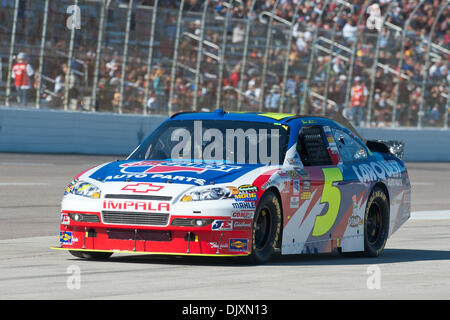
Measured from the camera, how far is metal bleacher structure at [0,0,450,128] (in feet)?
86.3

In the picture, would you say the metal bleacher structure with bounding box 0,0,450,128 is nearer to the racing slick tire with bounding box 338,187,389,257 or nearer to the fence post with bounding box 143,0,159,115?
the fence post with bounding box 143,0,159,115

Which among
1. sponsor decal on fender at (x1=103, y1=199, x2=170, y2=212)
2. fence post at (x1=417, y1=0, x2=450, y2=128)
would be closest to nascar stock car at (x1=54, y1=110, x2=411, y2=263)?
sponsor decal on fender at (x1=103, y1=199, x2=170, y2=212)

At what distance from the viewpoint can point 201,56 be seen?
28.1 metres

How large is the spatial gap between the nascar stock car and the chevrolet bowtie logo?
0.04ft

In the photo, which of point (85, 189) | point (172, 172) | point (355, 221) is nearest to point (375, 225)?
point (355, 221)

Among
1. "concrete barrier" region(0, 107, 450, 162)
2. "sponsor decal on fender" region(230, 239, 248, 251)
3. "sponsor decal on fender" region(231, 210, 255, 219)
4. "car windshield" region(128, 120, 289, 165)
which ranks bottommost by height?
"concrete barrier" region(0, 107, 450, 162)

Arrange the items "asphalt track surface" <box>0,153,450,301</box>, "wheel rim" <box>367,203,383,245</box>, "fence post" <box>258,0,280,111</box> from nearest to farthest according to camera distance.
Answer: "asphalt track surface" <box>0,153,450,301</box>
"wheel rim" <box>367,203,383,245</box>
"fence post" <box>258,0,280,111</box>

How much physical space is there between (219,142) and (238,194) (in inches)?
44.5

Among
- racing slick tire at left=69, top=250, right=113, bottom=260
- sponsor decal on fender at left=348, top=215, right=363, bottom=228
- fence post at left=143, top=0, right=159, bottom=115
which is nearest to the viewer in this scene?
racing slick tire at left=69, top=250, right=113, bottom=260

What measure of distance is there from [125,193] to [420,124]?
25051 millimetres

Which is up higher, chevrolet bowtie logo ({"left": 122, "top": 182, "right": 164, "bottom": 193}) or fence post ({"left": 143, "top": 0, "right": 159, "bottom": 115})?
fence post ({"left": 143, "top": 0, "right": 159, "bottom": 115})

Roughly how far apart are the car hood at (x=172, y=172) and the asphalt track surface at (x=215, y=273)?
2.22 ft

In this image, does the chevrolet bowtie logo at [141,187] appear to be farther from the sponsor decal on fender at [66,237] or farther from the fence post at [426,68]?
the fence post at [426,68]

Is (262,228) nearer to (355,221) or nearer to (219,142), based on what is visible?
(219,142)
